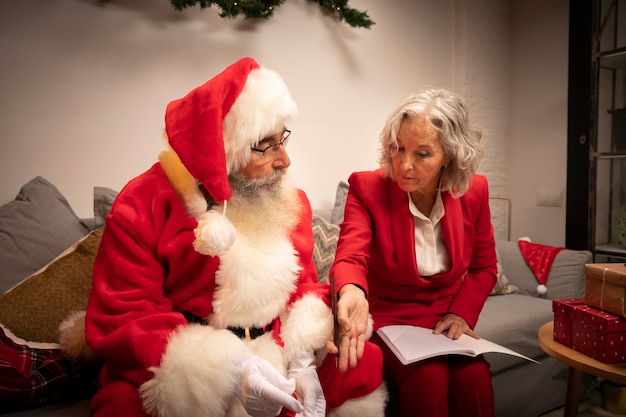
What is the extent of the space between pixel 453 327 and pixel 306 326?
0.51 meters

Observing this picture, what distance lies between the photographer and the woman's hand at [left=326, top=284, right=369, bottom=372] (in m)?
1.12

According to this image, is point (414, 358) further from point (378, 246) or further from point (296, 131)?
point (296, 131)

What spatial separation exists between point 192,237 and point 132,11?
53.9 inches

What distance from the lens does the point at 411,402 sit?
1.29 meters

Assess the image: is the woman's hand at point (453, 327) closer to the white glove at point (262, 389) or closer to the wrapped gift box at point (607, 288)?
the wrapped gift box at point (607, 288)

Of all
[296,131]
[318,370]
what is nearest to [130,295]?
[318,370]

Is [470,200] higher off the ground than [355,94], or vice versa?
[355,94]

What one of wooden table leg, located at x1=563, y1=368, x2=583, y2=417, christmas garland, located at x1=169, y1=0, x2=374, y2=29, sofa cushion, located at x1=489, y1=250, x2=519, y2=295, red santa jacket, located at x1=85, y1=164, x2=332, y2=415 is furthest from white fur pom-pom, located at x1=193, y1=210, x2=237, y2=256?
sofa cushion, located at x1=489, y1=250, x2=519, y2=295

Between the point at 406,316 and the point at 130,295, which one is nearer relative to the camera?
the point at 130,295

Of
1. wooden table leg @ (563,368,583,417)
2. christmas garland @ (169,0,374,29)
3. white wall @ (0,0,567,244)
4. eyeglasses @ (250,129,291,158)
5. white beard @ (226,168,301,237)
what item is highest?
christmas garland @ (169,0,374,29)

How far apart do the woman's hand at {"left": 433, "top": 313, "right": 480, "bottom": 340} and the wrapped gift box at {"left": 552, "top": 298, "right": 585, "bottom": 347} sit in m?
0.24

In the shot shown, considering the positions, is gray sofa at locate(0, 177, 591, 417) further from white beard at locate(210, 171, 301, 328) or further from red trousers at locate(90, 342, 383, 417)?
white beard at locate(210, 171, 301, 328)

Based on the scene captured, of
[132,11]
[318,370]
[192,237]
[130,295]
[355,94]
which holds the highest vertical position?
[132,11]

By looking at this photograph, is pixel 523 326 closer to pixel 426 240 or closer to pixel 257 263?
pixel 426 240
